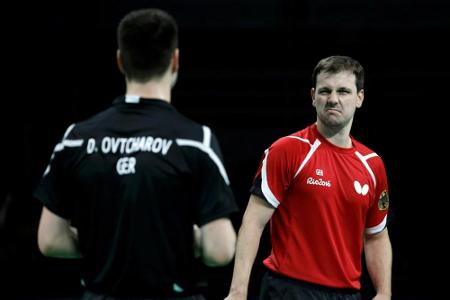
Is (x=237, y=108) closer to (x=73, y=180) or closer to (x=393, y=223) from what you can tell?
(x=393, y=223)

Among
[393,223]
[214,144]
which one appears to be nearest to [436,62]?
[393,223]

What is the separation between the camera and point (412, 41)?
34.7 ft

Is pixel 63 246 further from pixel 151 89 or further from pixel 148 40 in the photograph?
pixel 148 40

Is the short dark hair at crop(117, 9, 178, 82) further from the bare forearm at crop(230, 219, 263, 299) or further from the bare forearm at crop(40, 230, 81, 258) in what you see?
the bare forearm at crop(230, 219, 263, 299)

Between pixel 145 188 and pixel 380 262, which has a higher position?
pixel 145 188

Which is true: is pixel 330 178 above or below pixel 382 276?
A: above

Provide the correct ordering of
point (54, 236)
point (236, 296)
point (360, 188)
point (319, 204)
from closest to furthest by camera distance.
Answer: point (54, 236), point (236, 296), point (319, 204), point (360, 188)

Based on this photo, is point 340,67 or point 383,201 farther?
point 383,201

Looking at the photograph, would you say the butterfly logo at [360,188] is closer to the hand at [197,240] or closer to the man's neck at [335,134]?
the man's neck at [335,134]

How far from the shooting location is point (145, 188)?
239cm

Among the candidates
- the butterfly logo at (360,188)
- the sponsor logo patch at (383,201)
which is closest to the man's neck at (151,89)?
the butterfly logo at (360,188)

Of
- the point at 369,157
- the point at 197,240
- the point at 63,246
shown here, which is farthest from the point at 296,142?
the point at 63,246

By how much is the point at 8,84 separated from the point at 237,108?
3.36 metres

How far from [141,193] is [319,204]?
1.70 metres
